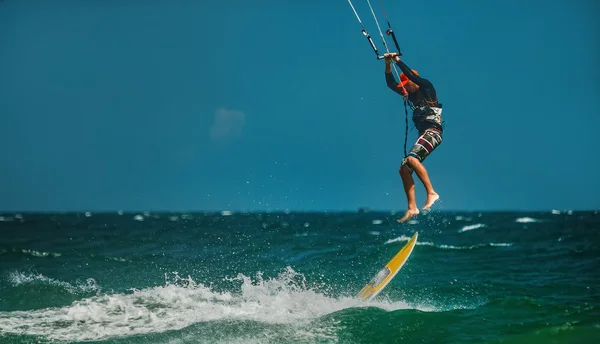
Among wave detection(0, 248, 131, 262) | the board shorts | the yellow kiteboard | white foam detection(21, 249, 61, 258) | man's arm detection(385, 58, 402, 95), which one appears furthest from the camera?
white foam detection(21, 249, 61, 258)

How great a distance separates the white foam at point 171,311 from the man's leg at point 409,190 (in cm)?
263

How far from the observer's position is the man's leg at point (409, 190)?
9.86 meters

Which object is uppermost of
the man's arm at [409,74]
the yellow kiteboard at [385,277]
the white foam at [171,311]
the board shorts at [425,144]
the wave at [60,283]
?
the man's arm at [409,74]

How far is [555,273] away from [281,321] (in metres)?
12.7

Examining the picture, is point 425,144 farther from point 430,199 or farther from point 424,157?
point 430,199

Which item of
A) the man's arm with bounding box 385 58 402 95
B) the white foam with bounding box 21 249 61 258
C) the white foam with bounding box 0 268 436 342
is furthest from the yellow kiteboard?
the white foam with bounding box 21 249 61 258

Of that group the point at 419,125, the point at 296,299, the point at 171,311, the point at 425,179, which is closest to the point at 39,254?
the point at 171,311

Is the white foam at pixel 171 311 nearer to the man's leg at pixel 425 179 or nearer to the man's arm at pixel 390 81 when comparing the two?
the man's leg at pixel 425 179

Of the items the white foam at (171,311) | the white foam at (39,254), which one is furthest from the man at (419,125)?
the white foam at (39,254)

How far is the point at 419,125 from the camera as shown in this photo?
10.3 metres

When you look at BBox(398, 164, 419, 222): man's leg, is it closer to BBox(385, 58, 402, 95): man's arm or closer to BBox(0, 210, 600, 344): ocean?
BBox(385, 58, 402, 95): man's arm

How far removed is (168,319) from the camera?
1026cm

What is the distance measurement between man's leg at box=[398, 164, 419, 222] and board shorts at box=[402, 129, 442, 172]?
101 millimetres

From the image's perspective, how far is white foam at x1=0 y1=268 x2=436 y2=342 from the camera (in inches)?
380
